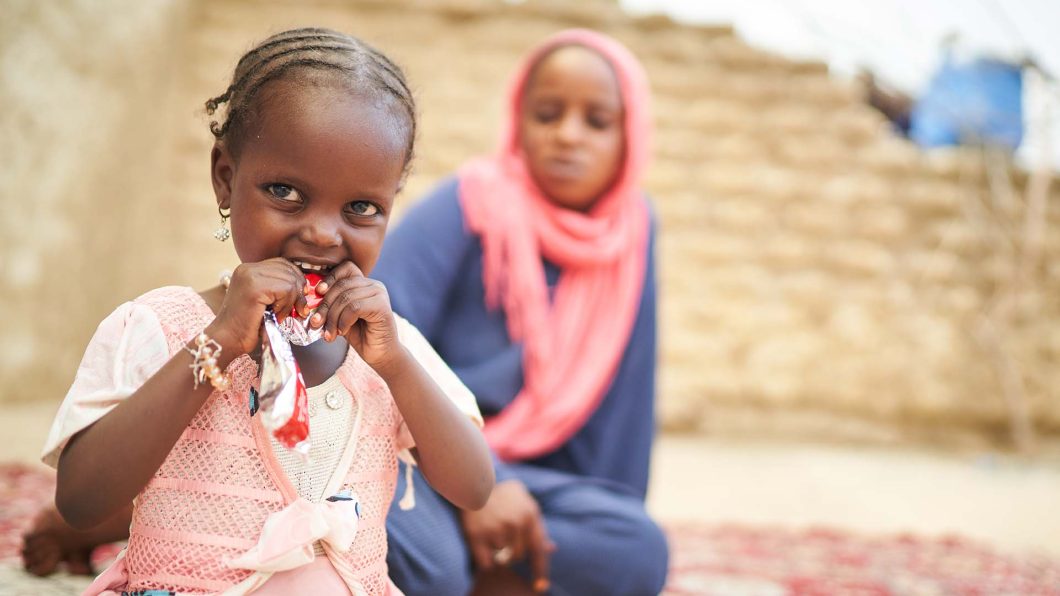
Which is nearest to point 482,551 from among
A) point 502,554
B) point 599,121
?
point 502,554

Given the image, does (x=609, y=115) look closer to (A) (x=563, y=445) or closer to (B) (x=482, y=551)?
(A) (x=563, y=445)

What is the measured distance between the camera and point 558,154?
107 inches

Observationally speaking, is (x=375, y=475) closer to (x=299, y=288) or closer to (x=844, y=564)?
(x=299, y=288)

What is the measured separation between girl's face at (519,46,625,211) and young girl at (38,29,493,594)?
1274 millimetres

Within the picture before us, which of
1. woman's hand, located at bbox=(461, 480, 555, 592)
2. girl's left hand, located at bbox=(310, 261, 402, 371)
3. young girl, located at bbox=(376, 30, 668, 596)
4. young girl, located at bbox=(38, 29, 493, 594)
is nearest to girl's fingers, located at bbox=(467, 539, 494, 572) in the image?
woman's hand, located at bbox=(461, 480, 555, 592)

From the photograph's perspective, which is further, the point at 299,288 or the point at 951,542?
the point at 951,542

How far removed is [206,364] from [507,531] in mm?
1110

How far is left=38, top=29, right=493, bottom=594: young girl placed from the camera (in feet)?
4.15

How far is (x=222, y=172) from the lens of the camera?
1474 mm

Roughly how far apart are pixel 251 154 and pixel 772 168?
6.63 m

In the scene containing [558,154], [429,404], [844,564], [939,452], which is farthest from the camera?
[939,452]

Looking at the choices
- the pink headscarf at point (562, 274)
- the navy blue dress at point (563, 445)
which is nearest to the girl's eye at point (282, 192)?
the navy blue dress at point (563, 445)

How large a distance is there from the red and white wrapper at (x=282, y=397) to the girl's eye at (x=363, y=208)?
0.23 meters

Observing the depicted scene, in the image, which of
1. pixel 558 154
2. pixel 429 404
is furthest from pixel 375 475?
pixel 558 154
